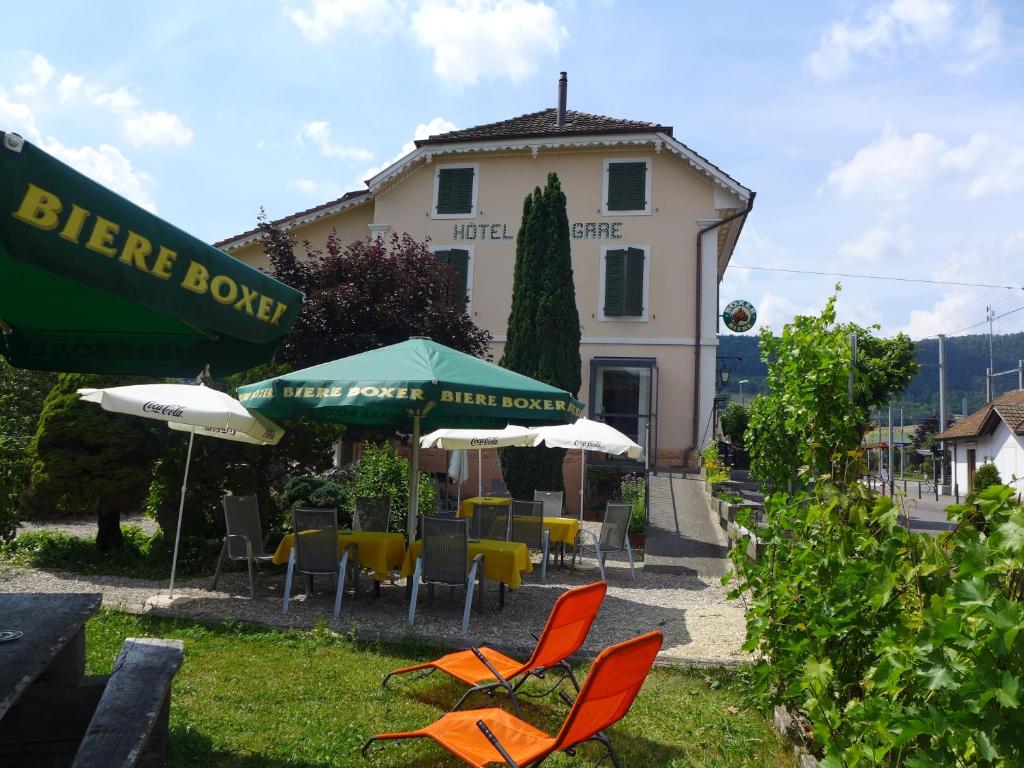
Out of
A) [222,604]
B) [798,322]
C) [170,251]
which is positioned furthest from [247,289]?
[222,604]

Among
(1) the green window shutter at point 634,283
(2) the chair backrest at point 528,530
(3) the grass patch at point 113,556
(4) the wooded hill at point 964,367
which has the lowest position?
(3) the grass patch at point 113,556

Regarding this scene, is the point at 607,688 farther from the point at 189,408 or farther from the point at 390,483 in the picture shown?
the point at 390,483

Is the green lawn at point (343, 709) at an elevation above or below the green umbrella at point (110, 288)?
below

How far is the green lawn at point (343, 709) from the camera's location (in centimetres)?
411

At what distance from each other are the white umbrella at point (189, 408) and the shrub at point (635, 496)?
21.5 ft

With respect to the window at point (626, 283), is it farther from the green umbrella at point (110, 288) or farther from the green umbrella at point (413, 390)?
the green umbrella at point (110, 288)

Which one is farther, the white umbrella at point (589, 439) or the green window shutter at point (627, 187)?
the green window shutter at point (627, 187)

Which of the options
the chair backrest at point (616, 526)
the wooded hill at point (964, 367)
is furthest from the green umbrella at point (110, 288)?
the wooded hill at point (964, 367)

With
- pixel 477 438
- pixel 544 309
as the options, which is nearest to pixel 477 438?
pixel 477 438

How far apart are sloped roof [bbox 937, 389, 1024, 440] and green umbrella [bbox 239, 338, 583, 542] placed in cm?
3424

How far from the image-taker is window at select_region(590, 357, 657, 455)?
20.5m

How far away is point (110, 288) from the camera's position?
2.36 m

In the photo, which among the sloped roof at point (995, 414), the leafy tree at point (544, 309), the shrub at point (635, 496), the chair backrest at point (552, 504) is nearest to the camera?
the chair backrest at point (552, 504)

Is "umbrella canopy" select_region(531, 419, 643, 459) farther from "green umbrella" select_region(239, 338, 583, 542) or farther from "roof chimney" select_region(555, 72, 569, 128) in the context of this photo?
"roof chimney" select_region(555, 72, 569, 128)
